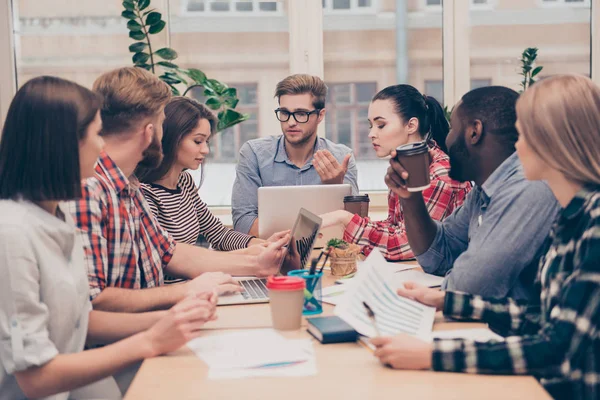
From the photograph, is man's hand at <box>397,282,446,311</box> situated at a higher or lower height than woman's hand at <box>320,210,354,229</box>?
lower

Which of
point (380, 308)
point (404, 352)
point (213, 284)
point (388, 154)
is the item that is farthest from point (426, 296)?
point (388, 154)

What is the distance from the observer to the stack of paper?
1193 mm

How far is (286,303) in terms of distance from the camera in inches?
55.8

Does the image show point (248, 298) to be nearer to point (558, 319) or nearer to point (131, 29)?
point (558, 319)

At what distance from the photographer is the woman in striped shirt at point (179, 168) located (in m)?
2.43

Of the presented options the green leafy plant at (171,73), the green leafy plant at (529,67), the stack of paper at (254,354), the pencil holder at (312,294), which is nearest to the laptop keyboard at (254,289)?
the pencil holder at (312,294)

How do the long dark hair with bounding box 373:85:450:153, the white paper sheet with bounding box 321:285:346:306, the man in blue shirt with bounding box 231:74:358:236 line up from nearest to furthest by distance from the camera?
the white paper sheet with bounding box 321:285:346:306
the long dark hair with bounding box 373:85:450:153
the man in blue shirt with bounding box 231:74:358:236

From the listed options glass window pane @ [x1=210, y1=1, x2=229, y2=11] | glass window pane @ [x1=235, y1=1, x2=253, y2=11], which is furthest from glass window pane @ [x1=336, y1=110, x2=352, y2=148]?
glass window pane @ [x1=210, y1=1, x2=229, y2=11]

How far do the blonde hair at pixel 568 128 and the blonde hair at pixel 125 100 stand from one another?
1040 mm

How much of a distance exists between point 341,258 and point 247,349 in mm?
708

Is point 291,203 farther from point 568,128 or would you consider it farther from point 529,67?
point 529,67

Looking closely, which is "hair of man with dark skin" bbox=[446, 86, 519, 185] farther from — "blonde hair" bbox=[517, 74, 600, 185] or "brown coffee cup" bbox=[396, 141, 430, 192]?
"blonde hair" bbox=[517, 74, 600, 185]

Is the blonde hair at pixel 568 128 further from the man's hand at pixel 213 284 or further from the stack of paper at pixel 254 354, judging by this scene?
the man's hand at pixel 213 284

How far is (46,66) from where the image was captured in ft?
13.4
